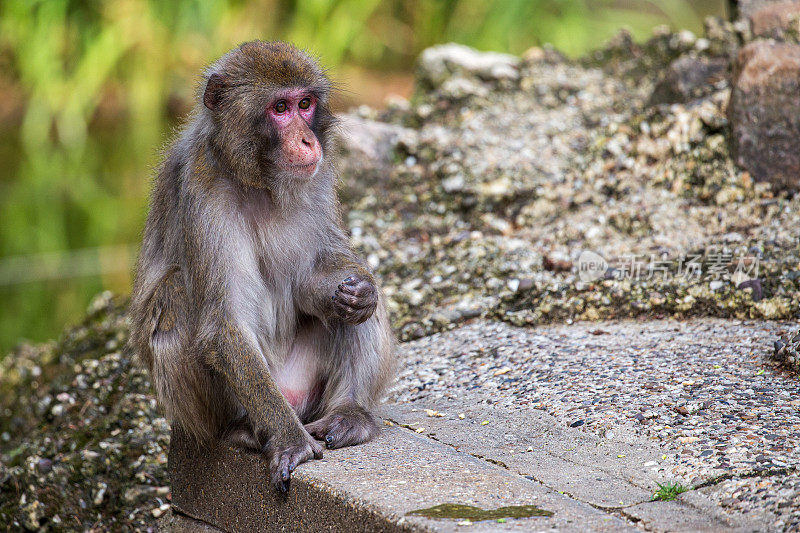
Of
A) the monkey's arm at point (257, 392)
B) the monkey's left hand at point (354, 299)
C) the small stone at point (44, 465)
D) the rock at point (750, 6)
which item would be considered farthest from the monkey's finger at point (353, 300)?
the rock at point (750, 6)

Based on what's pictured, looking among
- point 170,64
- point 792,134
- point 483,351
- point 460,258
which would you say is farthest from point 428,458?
point 170,64

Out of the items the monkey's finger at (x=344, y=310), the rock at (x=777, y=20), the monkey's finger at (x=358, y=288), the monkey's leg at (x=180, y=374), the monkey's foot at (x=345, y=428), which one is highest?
the rock at (x=777, y=20)

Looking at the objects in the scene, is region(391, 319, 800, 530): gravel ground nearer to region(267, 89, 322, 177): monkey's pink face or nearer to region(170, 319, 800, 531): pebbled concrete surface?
region(170, 319, 800, 531): pebbled concrete surface

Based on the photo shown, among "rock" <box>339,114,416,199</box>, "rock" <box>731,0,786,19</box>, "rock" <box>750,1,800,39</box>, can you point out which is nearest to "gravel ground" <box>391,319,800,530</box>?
"rock" <box>339,114,416,199</box>

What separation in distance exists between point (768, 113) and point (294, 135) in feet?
9.77

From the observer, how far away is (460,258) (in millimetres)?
5938

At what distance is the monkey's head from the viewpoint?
3.67 meters

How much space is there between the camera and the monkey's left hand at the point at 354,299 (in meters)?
3.68

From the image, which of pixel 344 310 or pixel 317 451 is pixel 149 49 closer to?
pixel 344 310

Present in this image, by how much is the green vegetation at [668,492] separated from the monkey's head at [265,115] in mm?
1597

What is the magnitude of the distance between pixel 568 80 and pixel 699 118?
73.2 inches

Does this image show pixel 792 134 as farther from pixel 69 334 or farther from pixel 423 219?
pixel 69 334

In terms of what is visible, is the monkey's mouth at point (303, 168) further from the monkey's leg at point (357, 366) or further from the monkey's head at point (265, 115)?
the monkey's leg at point (357, 366)

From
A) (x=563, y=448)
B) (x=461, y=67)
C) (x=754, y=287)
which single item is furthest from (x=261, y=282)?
(x=461, y=67)
